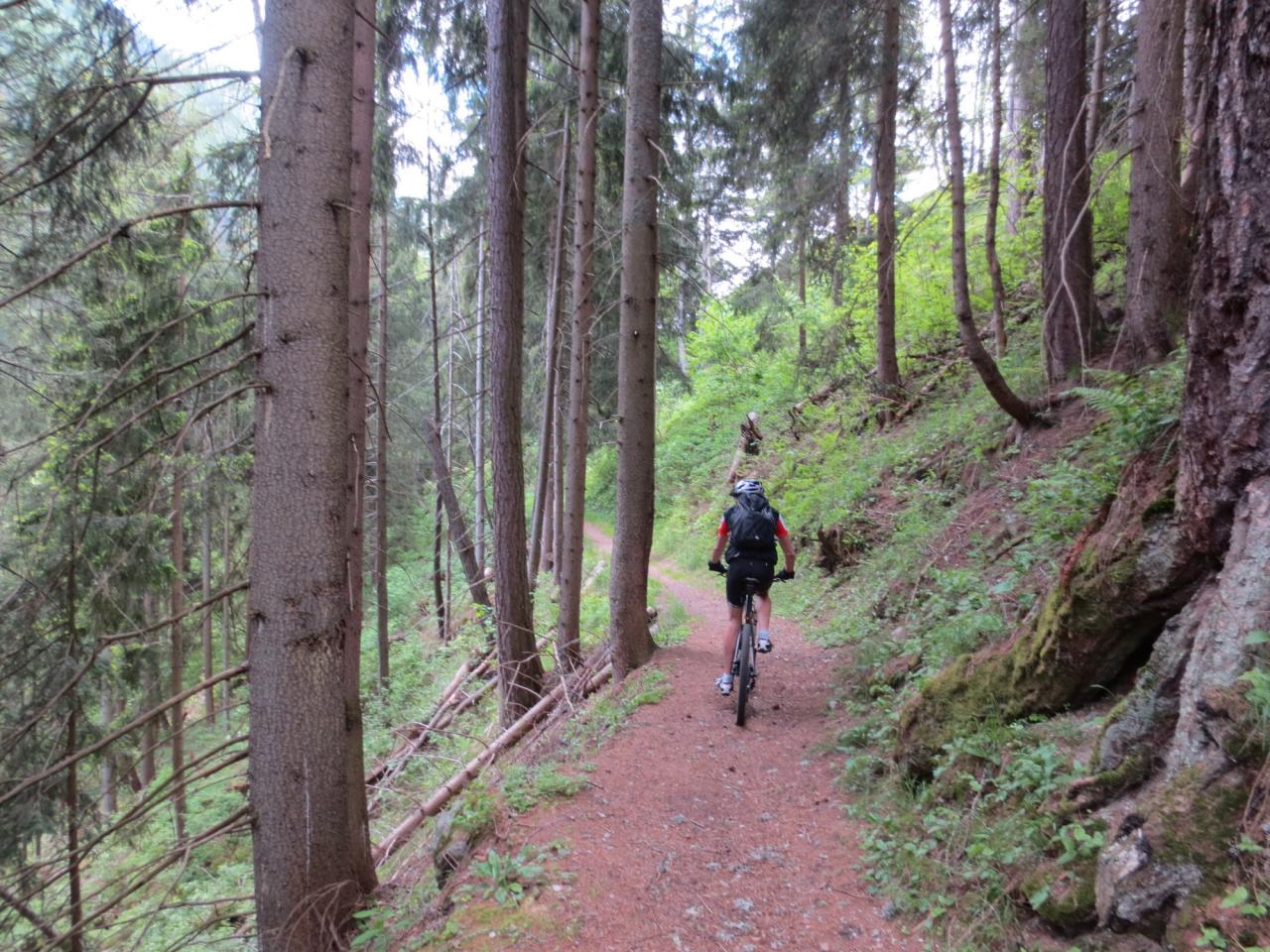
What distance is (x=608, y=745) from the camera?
5867 millimetres

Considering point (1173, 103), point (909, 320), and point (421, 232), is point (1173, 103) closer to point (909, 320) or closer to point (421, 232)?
point (909, 320)

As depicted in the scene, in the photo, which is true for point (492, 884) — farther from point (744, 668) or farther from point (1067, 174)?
point (1067, 174)

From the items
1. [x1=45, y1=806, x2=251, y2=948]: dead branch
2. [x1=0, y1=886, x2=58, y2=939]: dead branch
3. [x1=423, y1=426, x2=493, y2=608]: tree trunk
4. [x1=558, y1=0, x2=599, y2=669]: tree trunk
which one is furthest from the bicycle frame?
[x1=423, y1=426, x2=493, y2=608]: tree trunk

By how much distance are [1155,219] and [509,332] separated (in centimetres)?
636

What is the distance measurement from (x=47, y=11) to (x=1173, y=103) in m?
8.27

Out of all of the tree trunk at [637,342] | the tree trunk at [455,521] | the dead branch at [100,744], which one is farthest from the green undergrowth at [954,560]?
the tree trunk at [455,521]

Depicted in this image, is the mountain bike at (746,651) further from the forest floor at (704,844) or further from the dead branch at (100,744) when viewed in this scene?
the dead branch at (100,744)

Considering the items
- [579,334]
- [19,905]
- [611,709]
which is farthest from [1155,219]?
[19,905]

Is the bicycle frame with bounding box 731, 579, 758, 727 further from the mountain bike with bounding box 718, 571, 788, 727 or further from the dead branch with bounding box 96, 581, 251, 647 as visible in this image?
the dead branch with bounding box 96, 581, 251, 647

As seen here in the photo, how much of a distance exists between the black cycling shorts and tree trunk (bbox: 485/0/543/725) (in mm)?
2809

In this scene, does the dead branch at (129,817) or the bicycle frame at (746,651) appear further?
the bicycle frame at (746,651)

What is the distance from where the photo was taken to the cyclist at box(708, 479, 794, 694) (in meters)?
6.22

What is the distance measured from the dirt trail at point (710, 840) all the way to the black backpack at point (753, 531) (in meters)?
1.40

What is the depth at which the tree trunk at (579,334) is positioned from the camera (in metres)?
8.55
